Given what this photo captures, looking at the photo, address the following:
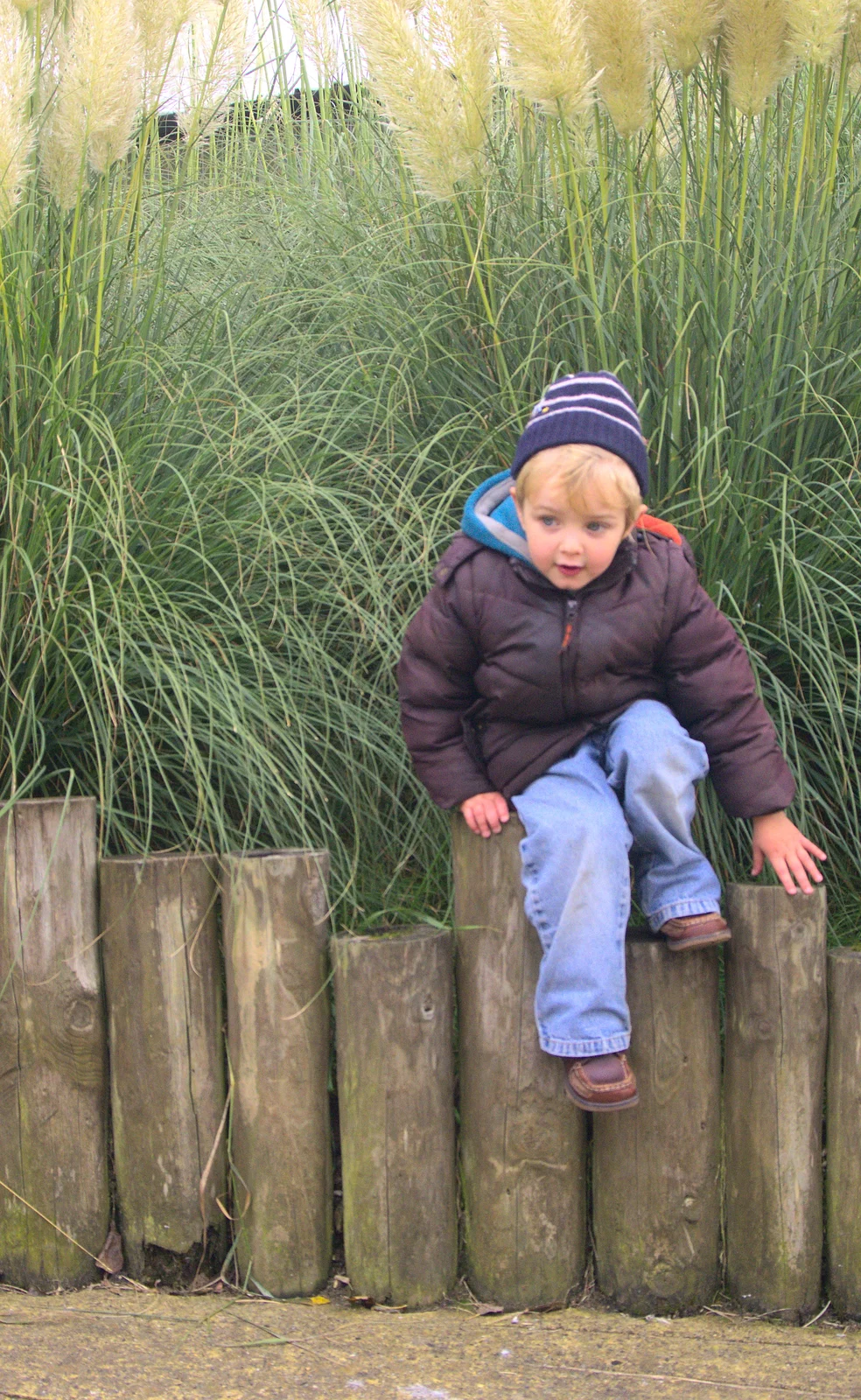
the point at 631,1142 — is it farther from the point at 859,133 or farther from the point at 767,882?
the point at 859,133

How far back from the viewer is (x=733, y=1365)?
2033mm

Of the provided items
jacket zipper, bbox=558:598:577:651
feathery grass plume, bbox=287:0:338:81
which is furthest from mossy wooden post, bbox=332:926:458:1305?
feathery grass plume, bbox=287:0:338:81

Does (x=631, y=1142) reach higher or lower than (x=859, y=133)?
lower

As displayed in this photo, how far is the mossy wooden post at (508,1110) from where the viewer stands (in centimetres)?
220

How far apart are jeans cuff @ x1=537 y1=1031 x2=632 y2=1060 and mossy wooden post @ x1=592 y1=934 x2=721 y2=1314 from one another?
147mm

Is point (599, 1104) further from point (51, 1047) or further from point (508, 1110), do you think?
point (51, 1047)

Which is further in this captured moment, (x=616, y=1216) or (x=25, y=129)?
(x=25, y=129)

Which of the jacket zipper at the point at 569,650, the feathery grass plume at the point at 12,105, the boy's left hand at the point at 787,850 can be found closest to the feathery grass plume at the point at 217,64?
the feathery grass plume at the point at 12,105

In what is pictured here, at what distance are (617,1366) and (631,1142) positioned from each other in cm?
35

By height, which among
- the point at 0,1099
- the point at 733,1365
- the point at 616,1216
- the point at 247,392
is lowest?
the point at 733,1365

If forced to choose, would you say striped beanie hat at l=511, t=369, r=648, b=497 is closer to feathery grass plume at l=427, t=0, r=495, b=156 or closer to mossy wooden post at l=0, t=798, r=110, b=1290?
feathery grass plume at l=427, t=0, r=495, b=156

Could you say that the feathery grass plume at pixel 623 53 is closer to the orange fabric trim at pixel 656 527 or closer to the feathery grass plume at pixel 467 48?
the feathery grass plume at pixel 467 48

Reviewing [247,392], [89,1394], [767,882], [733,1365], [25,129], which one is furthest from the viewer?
[247,392]

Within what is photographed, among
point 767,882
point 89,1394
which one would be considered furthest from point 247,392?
point 89,1394
